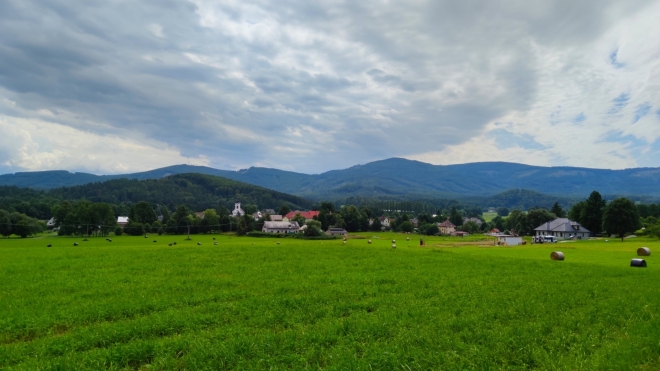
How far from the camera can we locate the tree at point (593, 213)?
293 ft

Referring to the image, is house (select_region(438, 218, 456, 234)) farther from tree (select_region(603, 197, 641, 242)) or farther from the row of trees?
the row of trees

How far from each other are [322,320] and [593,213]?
104 metres

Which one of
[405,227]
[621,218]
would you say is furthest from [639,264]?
[405,227]

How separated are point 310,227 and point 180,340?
94.5 metres

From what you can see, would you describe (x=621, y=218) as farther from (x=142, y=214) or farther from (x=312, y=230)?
(x=142, y=214)

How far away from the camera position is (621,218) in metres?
74.8

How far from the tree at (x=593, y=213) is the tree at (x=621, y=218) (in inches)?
466

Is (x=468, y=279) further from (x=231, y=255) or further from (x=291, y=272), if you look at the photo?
(x=231, y=255)

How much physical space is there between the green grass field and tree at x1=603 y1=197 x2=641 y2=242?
7087cm

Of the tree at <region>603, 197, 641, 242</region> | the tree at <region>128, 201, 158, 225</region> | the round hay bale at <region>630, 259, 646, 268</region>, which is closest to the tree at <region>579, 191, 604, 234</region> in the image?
the tree at <region>603, 197, 641, 242</region>

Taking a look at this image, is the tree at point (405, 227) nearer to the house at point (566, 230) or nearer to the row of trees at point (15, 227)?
the house at point (566, 230)

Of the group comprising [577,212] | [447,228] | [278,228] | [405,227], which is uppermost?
[577,212]

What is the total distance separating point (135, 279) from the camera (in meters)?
16.7

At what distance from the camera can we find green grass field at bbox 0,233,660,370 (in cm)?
784
